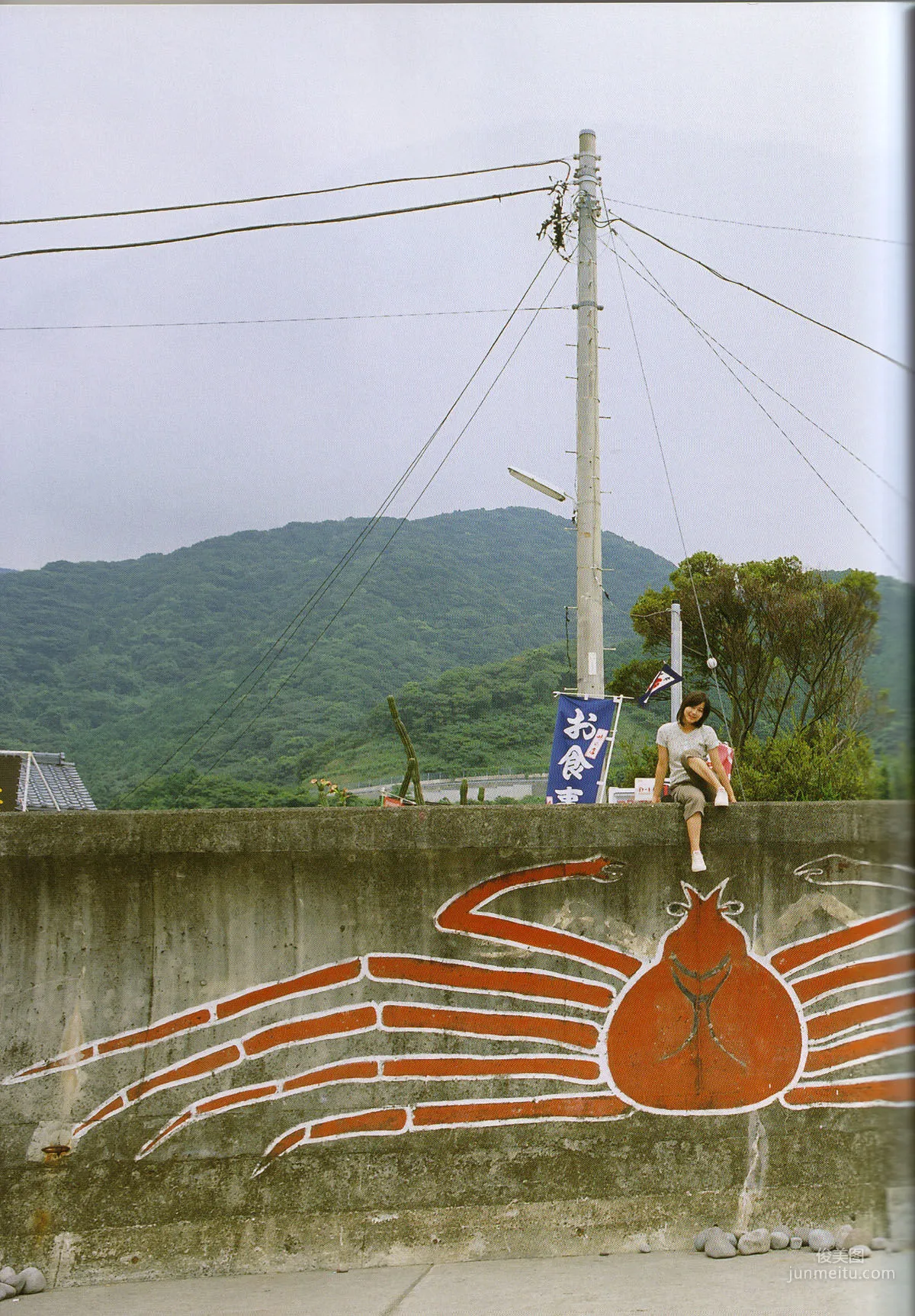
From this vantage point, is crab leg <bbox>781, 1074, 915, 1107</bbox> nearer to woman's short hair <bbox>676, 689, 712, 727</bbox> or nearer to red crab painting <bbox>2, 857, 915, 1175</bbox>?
red crab painting <bbox>2, 857, 915, 1175</bbox>

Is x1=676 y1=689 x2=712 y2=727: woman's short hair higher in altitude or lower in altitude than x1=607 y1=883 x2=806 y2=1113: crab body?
higher

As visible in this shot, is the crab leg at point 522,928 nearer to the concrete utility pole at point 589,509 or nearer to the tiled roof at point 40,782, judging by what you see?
the concrete utility pole at point 589,509

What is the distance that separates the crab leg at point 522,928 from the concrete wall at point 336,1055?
0.04 meters

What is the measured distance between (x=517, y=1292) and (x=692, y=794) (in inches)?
88.3

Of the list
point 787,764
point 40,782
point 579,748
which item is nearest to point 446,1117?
point 579,748

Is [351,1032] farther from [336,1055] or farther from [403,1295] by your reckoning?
[403,1295]

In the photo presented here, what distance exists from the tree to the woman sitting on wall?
20.9m

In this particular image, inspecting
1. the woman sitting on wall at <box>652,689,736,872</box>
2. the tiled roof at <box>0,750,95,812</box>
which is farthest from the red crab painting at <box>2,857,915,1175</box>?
the tiled roof at <box>0,750,95,812</box>

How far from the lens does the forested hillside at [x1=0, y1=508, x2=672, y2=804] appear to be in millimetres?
50875

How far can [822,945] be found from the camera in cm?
512

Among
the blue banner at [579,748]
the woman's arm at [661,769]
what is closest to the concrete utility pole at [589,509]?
the blue banner at [579,748]

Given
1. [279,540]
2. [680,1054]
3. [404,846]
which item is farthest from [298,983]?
[279,540]

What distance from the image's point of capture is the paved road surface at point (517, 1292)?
162 inches

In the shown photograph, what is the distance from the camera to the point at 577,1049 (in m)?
4.93
